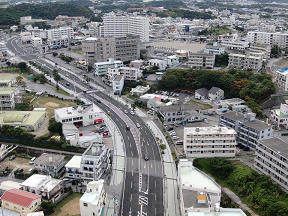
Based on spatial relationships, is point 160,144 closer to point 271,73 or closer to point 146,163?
point 146,163

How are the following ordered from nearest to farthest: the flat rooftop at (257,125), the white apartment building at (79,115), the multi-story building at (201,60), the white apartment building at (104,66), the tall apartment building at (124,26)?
the flat rooftop at (257,125), the white apartment building at (79,115), the white apartment building at (104,66), the multi-story building at (201,60), the tall apartment building at (124,26)

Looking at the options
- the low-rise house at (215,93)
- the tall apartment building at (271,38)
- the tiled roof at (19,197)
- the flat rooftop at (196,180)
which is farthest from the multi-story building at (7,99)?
the tall apartment building at (271,38)

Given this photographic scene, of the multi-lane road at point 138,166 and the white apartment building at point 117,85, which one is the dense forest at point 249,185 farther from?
the white apartment building at point 117,85

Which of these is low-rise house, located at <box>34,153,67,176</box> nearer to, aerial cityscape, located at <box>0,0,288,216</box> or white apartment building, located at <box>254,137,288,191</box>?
aerial cityscape, located at <box>0,0,288,216</box>

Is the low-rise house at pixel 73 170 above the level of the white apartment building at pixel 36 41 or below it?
below

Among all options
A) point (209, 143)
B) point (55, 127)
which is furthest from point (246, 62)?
point (55, 127)

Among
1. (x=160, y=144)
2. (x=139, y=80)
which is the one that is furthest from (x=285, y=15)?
(x=160, y=144)
